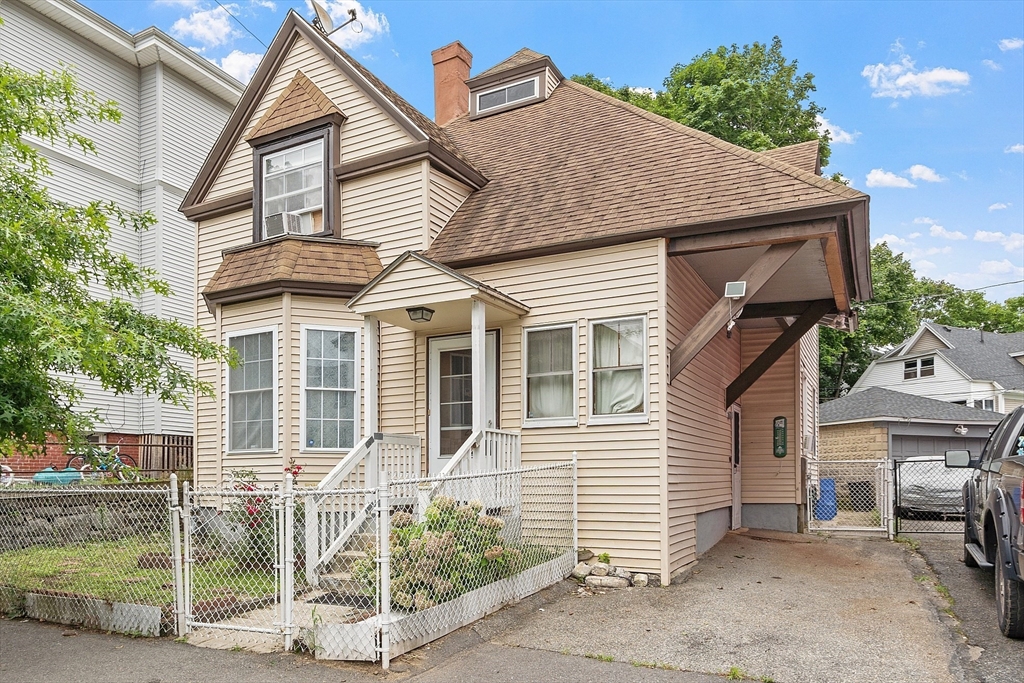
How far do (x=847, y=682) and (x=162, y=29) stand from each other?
20.8 metres

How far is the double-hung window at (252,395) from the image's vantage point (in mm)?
10789

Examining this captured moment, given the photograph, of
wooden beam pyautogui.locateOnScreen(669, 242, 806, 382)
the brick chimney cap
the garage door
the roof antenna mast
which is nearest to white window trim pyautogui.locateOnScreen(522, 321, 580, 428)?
wooden beam pyautogui.locateOnScreen(669, 242, 806, 382)

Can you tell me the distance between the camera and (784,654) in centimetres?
614

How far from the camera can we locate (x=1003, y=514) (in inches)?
253

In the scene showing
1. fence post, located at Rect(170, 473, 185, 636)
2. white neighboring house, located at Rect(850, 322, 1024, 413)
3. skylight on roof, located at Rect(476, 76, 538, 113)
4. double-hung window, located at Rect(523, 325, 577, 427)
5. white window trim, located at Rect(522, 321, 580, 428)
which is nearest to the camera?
fence post, located at Rect(170, 473, 185, 636)

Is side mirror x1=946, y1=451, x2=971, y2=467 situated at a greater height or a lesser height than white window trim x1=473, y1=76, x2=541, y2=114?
lesser

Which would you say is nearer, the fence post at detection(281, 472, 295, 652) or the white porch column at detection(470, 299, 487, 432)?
the fence post at detection(281, 472, 295, 652)

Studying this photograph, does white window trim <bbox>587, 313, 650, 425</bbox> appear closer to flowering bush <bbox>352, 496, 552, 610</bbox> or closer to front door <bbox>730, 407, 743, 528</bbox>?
flowering bush <bbox>352, 496, 552, 610</bbox>

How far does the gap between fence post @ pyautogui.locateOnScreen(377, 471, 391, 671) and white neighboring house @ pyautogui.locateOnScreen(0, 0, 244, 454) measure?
14.5 m

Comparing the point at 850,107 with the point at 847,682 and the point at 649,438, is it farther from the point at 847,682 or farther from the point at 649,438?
the point at 847,682

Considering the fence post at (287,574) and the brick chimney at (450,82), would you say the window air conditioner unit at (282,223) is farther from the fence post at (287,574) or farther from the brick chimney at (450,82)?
the fence post at (287,574)

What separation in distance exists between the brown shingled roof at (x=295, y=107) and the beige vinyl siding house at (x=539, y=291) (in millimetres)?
39

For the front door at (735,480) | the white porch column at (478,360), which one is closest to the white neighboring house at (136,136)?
the white porch column at (478,360)

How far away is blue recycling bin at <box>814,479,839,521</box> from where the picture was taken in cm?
1549
